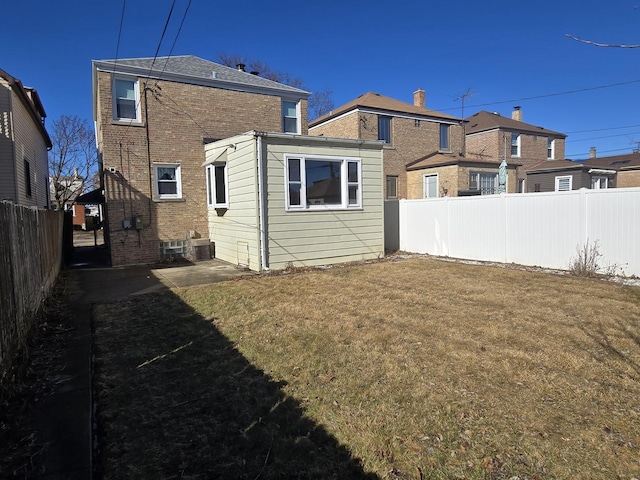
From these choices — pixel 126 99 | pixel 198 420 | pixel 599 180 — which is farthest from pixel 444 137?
pixel 198 420

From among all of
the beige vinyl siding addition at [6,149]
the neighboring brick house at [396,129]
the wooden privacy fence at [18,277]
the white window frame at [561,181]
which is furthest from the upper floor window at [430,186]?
the wooden privacy fence at [18,277]

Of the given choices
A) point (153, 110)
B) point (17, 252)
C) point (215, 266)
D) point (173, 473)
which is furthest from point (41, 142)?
point (173, 473)

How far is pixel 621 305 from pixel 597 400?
12.1ft

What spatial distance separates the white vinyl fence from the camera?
27.2ft

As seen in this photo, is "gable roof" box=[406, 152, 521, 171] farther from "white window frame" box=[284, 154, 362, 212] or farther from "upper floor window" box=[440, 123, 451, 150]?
"white window frame" box=[284, 154, 362, 212]

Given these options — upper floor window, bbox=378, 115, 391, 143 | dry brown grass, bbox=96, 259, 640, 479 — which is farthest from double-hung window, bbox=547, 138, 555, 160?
dry brown grass, bbox=96, 259, 640, 479

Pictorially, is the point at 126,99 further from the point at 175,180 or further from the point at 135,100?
the point at 175,180

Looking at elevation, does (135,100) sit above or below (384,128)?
below

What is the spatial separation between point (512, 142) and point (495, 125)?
1812mm

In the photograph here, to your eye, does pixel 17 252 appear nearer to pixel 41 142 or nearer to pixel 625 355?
pixel 625 355

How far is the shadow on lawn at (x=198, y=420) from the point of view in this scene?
2.61 m

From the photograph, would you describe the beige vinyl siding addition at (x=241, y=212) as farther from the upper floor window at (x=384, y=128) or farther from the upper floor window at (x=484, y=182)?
the upper floor window at (x=484, y=182)

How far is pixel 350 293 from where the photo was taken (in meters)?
7.39

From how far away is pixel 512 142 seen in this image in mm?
27609
